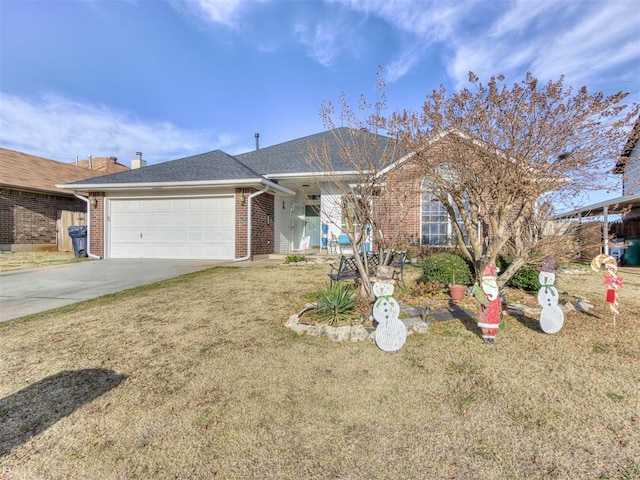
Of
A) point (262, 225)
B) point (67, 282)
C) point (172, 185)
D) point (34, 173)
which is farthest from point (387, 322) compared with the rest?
point (34, 173)

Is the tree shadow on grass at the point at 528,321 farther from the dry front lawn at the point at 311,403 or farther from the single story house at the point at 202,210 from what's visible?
the single story house at the point at 202,210

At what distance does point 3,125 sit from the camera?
1614 centimetres

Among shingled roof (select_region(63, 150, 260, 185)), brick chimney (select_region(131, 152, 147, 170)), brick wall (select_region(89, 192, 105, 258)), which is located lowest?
brick wall (select_region(89, 192, 105, 258))

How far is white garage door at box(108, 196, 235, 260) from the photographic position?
38.9ft

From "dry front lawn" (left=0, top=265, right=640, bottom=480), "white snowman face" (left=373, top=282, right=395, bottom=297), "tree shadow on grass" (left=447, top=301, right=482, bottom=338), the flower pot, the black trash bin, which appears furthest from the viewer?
the black trash bin

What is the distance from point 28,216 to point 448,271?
61.9 feet

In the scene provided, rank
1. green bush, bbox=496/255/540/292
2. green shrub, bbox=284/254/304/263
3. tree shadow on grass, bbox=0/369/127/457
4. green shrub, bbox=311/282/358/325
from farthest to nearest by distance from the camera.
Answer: green shrub, bbox=284/254/304/263, green bush, bbox=496/255/540/292, green shrub, bbox=311/282/358/325, tree shadow on grass, bbox=0/369/127/457

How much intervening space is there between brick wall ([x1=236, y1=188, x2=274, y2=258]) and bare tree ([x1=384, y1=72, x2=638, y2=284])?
7.18 metres

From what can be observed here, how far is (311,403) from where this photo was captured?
2.52m

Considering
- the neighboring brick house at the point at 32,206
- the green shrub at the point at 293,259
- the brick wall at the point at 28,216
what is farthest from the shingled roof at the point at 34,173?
the green shrub at the point at 293,259

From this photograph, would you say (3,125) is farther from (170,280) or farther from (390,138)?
(390,138)

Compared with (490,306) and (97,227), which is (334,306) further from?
(97,227)

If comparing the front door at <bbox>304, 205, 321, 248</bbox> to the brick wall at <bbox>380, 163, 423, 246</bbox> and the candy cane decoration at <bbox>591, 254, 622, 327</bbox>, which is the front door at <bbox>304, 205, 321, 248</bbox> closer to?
the brick wall at <bbox>380, 163, 423, 246</bbox>

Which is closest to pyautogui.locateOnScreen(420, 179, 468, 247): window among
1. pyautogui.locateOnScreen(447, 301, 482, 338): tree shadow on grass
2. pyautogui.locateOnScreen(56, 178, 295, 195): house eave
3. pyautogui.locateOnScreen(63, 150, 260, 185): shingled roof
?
pyautogui.locateOnScreen(56, 178, 295, 195): house eave
